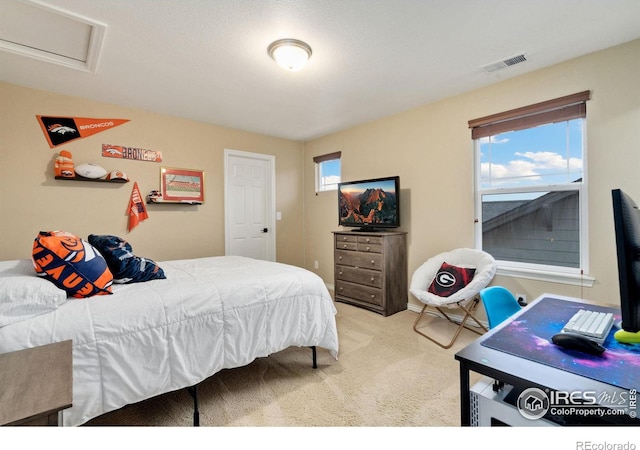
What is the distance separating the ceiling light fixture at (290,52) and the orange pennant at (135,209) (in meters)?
2.39

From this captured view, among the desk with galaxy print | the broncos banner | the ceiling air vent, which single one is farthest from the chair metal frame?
the broncos banner

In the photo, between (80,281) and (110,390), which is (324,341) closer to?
(110,390)

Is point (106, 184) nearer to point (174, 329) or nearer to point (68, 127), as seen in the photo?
point (68, 127)

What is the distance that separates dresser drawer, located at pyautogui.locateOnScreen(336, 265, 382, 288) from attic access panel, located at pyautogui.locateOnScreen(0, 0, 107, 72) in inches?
130

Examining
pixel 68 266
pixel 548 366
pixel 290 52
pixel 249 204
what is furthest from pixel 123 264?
pixel 249 204

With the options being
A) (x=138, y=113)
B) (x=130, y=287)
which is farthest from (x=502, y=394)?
(x=138, y=113)

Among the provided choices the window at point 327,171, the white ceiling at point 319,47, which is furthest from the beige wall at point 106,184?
the window at point 327,171

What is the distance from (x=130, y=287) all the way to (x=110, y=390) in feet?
1.91

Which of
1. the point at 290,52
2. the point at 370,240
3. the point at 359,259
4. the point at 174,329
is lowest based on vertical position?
the point at 174,329

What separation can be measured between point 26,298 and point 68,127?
2.59 metres

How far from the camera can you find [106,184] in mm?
3400

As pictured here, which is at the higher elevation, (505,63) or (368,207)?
(505,63)

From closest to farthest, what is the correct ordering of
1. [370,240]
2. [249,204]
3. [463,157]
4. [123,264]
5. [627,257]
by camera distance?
[627,257]
[123,264]
[463,157]
[370,240]
[249,204]

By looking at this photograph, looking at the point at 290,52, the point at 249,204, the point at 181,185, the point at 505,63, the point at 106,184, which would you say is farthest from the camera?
the point at 249,204
